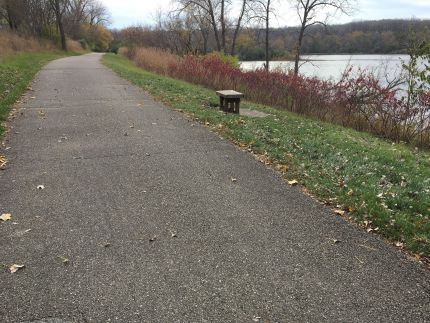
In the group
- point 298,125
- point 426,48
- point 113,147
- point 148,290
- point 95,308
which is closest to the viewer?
point 95,308

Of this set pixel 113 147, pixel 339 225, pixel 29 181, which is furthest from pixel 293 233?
pixel 113 147

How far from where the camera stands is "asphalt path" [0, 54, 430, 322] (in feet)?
9.51

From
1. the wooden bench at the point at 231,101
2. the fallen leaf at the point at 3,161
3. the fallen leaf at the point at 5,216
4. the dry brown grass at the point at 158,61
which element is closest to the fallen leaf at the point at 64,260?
the fallen leaf at the point at 5,216

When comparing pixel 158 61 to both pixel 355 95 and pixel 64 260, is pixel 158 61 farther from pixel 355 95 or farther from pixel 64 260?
pixel 64 260

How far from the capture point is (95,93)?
41.4ft

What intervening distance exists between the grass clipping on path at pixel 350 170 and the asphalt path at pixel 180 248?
298mm

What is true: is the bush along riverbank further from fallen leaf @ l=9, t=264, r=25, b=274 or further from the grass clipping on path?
fallen leaf @ l=9, t=264, r=25, b=274

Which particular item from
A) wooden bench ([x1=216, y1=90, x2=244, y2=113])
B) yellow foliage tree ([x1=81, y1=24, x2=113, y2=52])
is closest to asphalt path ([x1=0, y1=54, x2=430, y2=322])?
wooden bench ([x1=216, y1=90, x2=244, y2=113])

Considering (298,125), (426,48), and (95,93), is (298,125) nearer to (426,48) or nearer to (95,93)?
(426,48)

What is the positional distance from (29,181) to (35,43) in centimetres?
3304

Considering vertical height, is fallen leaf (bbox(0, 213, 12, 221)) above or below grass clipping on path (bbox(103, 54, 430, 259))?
above

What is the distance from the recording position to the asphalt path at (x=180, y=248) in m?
2.90

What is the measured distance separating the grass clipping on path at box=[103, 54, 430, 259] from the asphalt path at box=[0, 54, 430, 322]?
298 mm

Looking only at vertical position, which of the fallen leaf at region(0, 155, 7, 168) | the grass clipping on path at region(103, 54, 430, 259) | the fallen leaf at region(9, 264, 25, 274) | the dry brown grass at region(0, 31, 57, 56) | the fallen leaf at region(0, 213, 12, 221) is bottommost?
the grass clipping on path at region(103, 54, 430, 259)
